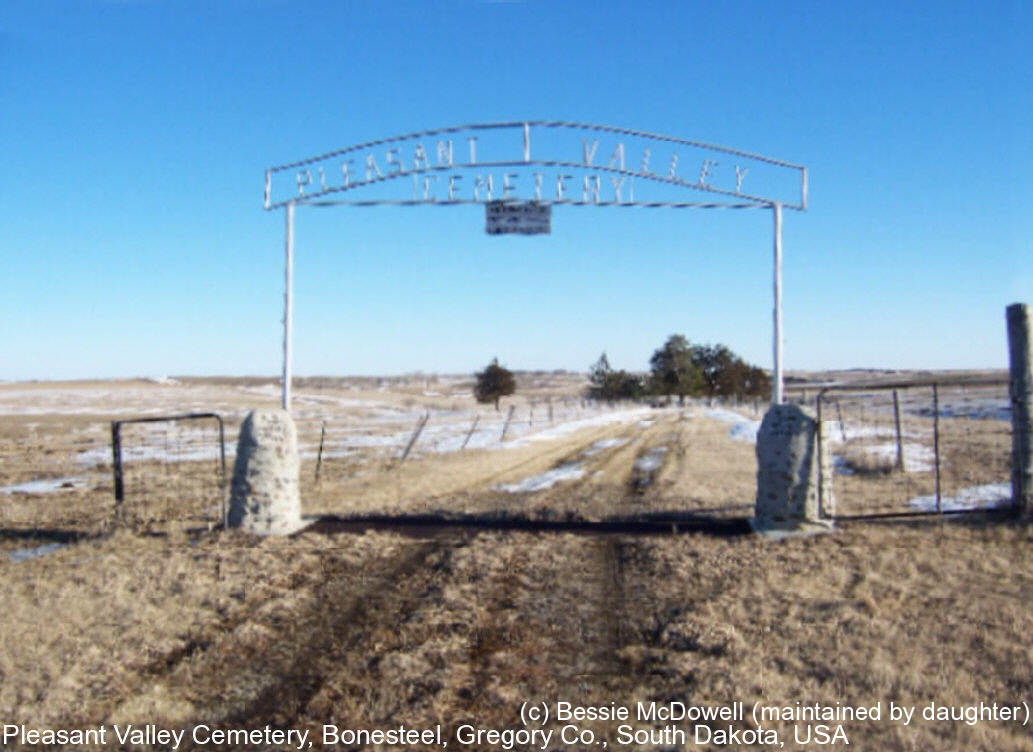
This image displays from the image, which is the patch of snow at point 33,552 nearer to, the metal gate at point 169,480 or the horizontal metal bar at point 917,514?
the metal gate at point 169,480

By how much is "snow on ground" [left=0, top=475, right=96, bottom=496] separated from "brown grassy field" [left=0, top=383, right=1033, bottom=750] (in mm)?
6968

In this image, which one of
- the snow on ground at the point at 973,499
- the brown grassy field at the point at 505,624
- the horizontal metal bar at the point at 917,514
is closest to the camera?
the brown grassy field at the point at 505,624

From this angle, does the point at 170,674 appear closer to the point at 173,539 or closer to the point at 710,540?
the point at 173,539

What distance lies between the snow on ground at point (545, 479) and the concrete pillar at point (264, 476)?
17.7 ft

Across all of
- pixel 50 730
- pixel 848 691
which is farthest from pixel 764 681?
pixel 50 730

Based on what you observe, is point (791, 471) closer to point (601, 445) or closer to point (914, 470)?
point (914, 470)

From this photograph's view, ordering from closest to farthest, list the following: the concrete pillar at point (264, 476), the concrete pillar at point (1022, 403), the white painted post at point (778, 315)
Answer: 1. the concrete pillar at point (1022, 403)
2. the concrete pillar at point (264, 476)
3. the white painted post at point (778, 315)

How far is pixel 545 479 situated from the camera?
15.8m

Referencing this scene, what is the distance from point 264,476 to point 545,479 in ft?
25.5

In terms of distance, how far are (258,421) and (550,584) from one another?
4.19 metres

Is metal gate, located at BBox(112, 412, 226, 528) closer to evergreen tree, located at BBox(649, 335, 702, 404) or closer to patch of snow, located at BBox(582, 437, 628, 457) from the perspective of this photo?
patch of snow, located at BBox(582, 437, 628, 457)

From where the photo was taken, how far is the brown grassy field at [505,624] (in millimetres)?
4410

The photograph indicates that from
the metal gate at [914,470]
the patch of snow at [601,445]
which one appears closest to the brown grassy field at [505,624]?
the metal gate at [914,470]

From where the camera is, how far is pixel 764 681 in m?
4.53
